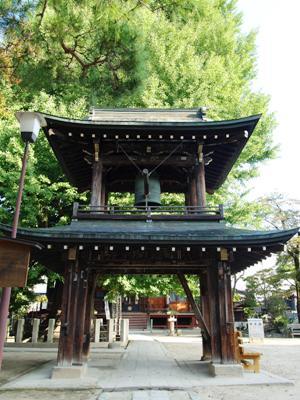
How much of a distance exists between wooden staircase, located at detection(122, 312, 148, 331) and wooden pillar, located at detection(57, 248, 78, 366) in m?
25.6

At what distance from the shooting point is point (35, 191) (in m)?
15.9

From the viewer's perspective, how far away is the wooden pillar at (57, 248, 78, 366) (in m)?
8.41

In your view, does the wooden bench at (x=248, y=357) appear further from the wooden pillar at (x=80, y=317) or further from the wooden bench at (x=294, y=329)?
the wooden bench at (x=294, y=329)

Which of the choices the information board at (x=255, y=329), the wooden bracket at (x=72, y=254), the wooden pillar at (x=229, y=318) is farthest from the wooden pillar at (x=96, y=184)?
the information board at (x=255, y=329)

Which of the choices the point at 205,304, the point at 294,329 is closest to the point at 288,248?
the point at 294,329

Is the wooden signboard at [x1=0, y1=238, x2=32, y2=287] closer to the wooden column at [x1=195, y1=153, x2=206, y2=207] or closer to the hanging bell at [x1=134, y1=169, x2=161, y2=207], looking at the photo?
the hanging bell at [x1=134, y1=169, x2=161, y2=207]

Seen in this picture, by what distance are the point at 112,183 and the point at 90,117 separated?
2489mm

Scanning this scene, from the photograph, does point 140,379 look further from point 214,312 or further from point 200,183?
point 200,183

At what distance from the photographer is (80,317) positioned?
877 centimetres

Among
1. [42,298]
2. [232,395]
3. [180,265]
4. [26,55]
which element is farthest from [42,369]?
[42,298]

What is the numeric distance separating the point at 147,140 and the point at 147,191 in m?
1.60

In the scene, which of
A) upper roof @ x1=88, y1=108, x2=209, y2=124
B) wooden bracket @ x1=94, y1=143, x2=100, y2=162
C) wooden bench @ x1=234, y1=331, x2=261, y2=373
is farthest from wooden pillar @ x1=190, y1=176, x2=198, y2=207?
wooden bench @ x1=234, y1=331, x2=261, y2=373

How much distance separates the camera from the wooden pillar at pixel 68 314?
27.6 ft

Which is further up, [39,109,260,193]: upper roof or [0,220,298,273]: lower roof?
[39,109,260,193]: upper roof
